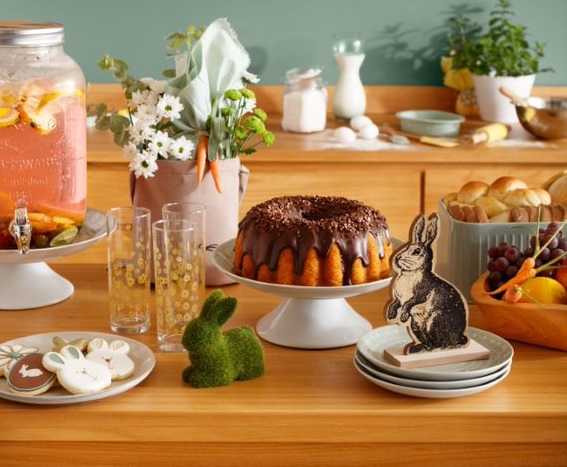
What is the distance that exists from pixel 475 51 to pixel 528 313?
2089 mm

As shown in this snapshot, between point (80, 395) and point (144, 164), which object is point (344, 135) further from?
point (80, 395)

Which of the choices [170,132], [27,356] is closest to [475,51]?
[170,132]

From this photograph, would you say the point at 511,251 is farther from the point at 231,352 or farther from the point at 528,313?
the point at 231,352

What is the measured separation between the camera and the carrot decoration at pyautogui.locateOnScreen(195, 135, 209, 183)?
1785 millimetres

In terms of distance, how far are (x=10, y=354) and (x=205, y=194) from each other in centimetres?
50

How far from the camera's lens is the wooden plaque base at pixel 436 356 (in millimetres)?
1384

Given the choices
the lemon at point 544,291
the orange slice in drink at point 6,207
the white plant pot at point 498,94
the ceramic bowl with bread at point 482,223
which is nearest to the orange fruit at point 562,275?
the lemon at point 544,291

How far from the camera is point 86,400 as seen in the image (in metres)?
1.35

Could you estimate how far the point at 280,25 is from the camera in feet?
11.9

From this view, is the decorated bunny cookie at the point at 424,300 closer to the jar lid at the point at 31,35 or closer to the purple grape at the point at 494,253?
the purple grape at the point at 494,253

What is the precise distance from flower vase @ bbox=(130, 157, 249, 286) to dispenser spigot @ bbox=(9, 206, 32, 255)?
0.25 metres

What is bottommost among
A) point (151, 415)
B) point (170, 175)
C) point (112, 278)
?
point (151, 415)

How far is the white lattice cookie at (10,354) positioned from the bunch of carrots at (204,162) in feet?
1.48

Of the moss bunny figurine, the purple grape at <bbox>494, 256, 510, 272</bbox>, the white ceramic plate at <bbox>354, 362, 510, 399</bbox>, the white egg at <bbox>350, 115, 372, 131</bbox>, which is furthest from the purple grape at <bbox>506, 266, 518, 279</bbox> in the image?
the white egg at <bbox>350, 115, 372, 131</bbox>
